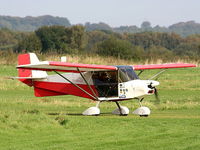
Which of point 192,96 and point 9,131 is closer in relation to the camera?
point 9,131

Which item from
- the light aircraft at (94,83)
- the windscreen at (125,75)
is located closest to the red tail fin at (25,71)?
the light aircraft at (94,83)

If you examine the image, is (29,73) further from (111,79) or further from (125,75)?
(125,75)

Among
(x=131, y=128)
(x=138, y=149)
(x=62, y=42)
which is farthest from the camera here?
(x=62, y=42)

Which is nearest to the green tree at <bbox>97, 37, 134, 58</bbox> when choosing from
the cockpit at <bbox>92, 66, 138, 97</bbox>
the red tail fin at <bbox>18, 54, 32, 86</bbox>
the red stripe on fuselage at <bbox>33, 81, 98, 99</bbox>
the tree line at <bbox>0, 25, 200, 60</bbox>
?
the tree line at <bbox>0, 25, 200, 60</bbox>

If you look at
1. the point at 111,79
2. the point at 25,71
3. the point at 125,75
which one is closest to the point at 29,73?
the point at 25,71

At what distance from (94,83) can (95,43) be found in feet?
241

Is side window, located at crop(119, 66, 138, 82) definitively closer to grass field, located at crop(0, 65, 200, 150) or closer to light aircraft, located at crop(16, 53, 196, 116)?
light aircraft, located at crop(16, 53, 196, 116)

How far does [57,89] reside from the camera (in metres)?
21.7

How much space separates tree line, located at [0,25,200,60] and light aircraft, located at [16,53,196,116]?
25518 mm

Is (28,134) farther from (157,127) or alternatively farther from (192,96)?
(192,96)

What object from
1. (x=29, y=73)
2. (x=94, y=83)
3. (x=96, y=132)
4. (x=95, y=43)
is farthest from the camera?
(x=95, y=43)

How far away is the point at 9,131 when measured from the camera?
1505 centimetres

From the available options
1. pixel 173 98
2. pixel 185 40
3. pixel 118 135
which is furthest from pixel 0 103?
pixel 185 40

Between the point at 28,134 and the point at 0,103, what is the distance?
9.52m
